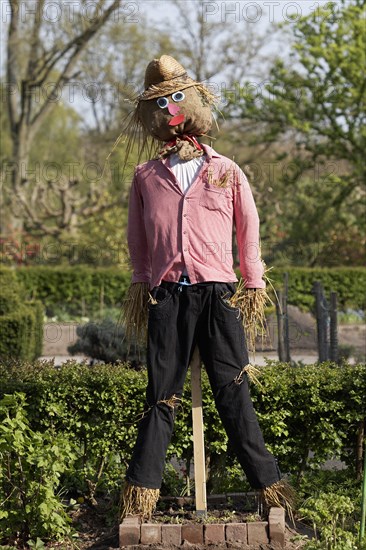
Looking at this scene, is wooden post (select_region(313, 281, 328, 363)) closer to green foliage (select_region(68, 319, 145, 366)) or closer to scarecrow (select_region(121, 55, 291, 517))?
green foliage (select_region(68, 319, 145, 366))

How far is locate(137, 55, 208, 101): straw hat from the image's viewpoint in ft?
15.1

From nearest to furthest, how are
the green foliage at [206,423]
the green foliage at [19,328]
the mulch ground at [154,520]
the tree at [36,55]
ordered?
the mulch ground at [154,520], the green foliage at [206,423], the green foliage at [19,328], the tree at [36,55]

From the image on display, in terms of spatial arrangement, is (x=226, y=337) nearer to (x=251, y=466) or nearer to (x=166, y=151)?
(x=251, y=466)

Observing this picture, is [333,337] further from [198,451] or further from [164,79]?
[164,79]

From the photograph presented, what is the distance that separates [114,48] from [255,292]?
98.1ft

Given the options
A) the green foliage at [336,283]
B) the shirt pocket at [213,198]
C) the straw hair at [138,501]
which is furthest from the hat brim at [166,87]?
the green foliage at [336,283]

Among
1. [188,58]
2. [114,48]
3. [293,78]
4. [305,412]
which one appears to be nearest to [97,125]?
[114,48]

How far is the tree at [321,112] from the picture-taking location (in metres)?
20.9

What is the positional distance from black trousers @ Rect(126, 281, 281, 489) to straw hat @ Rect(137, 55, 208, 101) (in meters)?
0.94

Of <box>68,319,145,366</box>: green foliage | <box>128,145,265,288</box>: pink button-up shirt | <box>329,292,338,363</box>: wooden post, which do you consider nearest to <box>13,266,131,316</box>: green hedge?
<box>68,319,145,366</box>: green foliage

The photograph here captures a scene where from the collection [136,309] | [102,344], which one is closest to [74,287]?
[102,344]

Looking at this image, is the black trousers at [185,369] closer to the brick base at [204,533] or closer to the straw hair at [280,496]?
the straw hair at [280,496]

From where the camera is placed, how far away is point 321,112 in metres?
21.7

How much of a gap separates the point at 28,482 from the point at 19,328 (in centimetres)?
742
